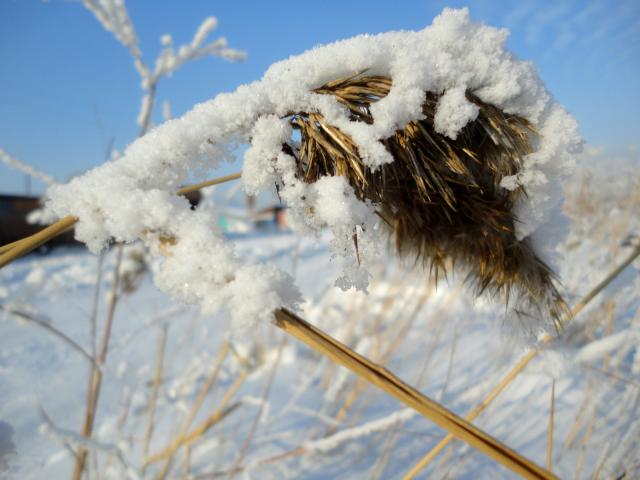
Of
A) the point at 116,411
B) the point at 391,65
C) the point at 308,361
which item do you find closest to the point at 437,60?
the point at 391,65

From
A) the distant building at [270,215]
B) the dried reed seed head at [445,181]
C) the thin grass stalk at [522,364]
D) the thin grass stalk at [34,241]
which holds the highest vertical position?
the distant building at [270,215]

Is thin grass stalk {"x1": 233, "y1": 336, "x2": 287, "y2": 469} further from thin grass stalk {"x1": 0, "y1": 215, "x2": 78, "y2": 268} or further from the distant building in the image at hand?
thin grass stalk {"x1": 0, "y1": 215, "x2": 78, "y2": 268}

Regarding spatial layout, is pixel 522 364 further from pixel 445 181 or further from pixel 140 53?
pixel 140 53

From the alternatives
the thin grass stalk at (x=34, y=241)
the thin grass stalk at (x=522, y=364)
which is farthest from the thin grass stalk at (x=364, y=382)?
the thin grass stalk at (x=34, y=241)

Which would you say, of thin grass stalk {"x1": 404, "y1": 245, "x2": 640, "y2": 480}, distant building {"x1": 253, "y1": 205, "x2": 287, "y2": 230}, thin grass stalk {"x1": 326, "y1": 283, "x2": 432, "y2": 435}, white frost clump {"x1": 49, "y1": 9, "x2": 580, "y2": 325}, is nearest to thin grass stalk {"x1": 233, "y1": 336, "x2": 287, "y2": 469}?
thin grass stalk {"x1": 326, "y1": 283, "x2": 432, "y2": 435}

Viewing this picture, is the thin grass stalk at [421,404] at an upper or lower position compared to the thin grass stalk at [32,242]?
lower

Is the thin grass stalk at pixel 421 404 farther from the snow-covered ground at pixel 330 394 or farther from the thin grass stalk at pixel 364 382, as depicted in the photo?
the thin grass stalk at pixel 364 382

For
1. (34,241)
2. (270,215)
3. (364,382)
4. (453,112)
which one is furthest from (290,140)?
(270,215)
